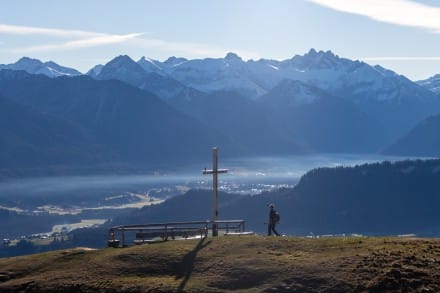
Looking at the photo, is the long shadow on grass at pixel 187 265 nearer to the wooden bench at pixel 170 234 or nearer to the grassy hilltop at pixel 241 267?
the grassy hilltop at pixel 241 267

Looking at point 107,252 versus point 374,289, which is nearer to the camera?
point 374,289

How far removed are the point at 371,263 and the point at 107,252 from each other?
2177cm

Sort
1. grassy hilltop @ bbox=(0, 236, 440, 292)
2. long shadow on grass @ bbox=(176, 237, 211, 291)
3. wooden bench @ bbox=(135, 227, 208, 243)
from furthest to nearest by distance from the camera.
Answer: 1. wooden bench @ bbox=(135, 227, 208, 243)
2. long shadow on grass @ bbox=(176, 237, 211, 291)
3. grassy hilltop @ bbox=(0, 236, 440, 292)

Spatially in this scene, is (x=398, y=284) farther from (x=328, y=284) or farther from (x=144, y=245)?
(x=144, y=245)

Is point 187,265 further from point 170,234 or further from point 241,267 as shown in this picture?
point 170,234

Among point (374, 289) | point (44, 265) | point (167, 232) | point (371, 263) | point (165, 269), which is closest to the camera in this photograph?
point (374, 289)

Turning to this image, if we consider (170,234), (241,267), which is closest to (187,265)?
(241,267)

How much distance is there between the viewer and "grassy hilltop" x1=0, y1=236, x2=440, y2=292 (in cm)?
4939

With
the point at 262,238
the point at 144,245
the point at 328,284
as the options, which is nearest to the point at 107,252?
the point at 144,245

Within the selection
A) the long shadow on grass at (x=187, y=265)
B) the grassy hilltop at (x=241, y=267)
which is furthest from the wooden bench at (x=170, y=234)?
the long shadow on grass at (x=187, y=265)

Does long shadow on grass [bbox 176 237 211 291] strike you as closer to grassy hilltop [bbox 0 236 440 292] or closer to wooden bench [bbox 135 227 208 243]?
grassy hilltop [bbox 0 236 440 292]

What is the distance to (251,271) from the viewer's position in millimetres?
52750

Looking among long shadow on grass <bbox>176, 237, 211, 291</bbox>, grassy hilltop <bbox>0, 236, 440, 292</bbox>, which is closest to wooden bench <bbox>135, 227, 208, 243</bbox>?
grassy hilltop <bbox>0, 236, 440, 292</bbox>

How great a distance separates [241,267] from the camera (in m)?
53.7
